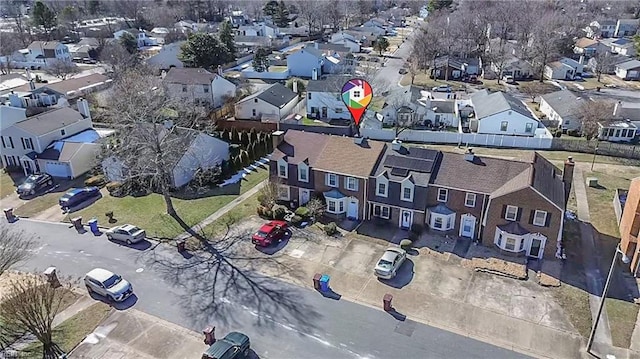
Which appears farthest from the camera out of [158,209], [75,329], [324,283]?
[158,209]

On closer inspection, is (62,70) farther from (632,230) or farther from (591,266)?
(632,230)

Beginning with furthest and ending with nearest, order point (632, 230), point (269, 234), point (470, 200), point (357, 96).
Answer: point (357, 96) < point (269, 234) < point (470, 200) < point (632, 230)

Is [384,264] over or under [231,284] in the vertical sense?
over

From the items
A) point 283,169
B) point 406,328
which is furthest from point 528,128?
point 406,328

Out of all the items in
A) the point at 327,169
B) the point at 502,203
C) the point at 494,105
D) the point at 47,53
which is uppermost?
the point at 47,53

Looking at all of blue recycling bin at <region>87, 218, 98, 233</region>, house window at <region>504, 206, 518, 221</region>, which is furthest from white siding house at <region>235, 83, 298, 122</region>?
house window at <region>504, 206, 518, 221</region>

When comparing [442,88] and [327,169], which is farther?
[442,88]
